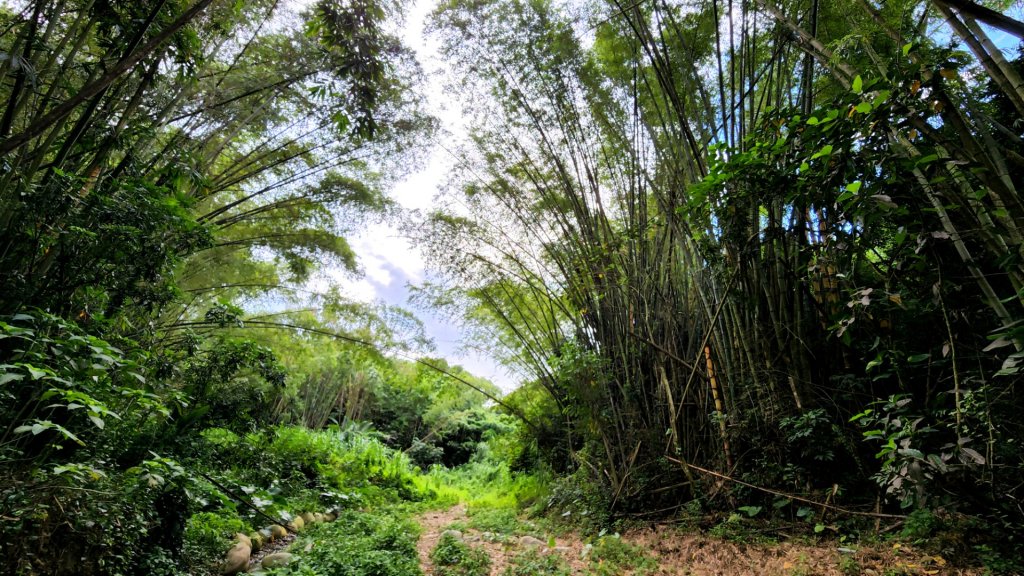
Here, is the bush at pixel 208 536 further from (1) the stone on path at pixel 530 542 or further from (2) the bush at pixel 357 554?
(1) the stone on path at pixel 530 542

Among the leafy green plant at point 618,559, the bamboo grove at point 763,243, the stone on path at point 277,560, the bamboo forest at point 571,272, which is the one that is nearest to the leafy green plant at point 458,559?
the bamboo forest at point 571,272

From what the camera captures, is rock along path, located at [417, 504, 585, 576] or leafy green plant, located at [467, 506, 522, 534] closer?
rock along path, located at [417, 504, 585, 576]

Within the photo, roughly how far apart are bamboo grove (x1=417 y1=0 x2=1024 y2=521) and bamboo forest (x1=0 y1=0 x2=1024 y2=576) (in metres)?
0.02

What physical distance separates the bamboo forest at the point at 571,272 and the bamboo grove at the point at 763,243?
0.8 inches

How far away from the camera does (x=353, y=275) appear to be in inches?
185

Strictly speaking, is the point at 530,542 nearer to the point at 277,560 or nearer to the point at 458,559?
the point at 458,559

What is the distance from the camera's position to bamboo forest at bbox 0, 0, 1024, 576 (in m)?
1.32

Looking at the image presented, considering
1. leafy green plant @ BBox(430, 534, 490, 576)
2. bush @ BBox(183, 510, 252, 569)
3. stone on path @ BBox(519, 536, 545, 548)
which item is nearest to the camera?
bush @ BBox(183, 510, 252, 569)

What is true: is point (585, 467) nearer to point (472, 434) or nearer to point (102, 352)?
point (102, 352)

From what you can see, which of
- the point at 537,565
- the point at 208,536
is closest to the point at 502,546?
the point at 537,565

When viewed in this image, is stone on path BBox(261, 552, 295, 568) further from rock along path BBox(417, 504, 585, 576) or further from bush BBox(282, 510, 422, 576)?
rock along path BBox(417, 504, 585, 576)

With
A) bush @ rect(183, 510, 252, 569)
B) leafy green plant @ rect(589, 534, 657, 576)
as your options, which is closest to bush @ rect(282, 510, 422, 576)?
bush @ rect(183, 510, 252, 569)

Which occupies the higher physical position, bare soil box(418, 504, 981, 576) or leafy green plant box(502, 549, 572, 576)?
bare soil box(418, 504, 981, 576)

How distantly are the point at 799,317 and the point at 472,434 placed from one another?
8368 millimetres
